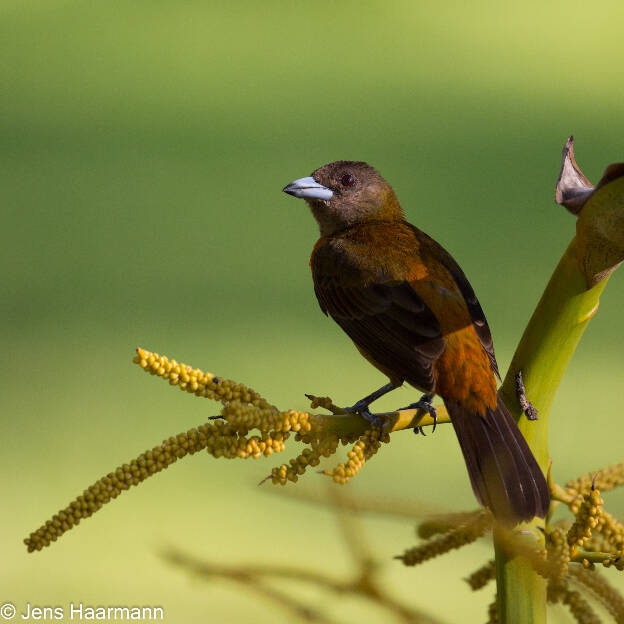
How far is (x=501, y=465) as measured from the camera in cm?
78

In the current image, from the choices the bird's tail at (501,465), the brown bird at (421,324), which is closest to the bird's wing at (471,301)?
the brown bird at (421,324)

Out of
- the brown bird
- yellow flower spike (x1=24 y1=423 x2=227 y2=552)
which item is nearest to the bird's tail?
the brown bird

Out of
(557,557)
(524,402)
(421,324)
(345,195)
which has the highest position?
(345,195)

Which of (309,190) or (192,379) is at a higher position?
(309,190)

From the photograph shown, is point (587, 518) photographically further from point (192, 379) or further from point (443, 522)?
point (192, 379)

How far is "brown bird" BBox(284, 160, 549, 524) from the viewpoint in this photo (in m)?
0.77

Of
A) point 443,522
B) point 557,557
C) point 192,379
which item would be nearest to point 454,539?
point 443,522

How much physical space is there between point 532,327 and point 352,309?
58 cm

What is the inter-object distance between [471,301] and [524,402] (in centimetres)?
52

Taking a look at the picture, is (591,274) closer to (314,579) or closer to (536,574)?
(536,574)

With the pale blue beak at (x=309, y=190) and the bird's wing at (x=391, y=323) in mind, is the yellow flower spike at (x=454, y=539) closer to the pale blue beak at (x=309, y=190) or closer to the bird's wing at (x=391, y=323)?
the bird's wing at (x=391, y=323)

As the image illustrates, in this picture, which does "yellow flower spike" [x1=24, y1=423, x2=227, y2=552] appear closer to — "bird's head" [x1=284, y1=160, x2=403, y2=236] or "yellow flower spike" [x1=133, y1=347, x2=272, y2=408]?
"yellow flower spike" [x1=133, y1=347, x2=272, y2=408]

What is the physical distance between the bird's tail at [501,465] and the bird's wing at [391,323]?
3.0 inches

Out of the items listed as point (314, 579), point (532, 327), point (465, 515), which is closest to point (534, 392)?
point (532, 327)
